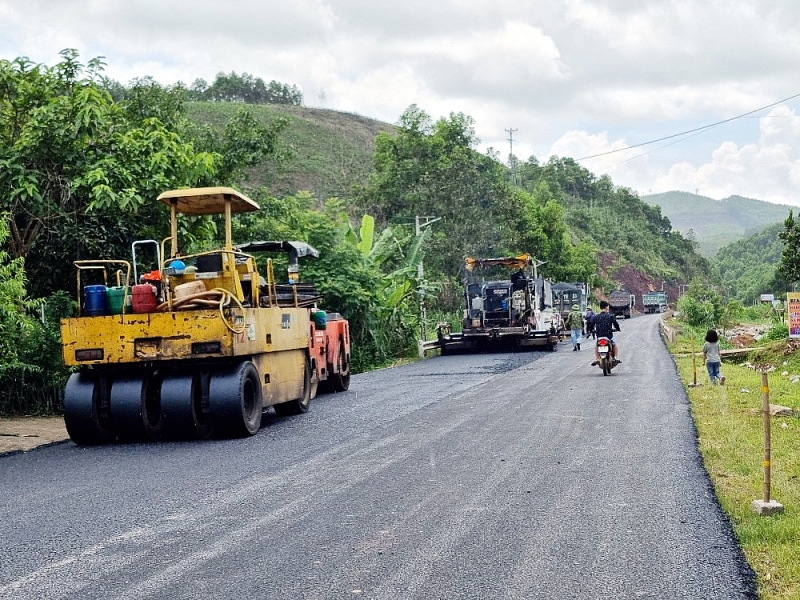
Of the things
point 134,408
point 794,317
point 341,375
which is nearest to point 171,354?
point 134,408

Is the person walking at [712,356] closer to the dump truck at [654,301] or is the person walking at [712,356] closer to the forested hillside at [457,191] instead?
the forested hillside at [457,191]

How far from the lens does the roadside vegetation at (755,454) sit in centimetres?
577

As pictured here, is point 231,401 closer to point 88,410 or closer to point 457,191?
point 88,410

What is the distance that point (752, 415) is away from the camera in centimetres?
1295

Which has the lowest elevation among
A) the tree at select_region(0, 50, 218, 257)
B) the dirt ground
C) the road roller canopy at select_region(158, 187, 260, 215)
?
the dirt ground

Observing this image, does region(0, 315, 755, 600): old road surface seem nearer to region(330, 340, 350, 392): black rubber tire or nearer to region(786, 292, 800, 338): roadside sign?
region(330, 340, 350, 392): black rubber tire

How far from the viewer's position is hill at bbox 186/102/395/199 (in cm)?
8131

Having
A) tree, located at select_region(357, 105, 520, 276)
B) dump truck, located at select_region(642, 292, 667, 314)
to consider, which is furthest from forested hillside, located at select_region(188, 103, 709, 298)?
dump truck, located at select_region(642, 292, 667, 314)

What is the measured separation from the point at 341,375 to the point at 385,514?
11.4 meters

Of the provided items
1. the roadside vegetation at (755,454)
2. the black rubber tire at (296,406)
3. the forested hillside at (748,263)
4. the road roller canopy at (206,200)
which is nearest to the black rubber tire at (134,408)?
the road roller canopy at (206,200)

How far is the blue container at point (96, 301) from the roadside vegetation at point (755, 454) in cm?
761

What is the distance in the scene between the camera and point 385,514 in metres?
7.15

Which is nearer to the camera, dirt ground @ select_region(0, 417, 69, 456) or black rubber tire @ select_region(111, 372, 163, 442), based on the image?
black rubber tire @ select_region(111, 372, 163, 442)

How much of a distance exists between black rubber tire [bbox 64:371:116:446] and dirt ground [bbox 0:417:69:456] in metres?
0.67
